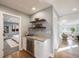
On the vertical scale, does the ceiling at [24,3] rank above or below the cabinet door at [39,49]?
above

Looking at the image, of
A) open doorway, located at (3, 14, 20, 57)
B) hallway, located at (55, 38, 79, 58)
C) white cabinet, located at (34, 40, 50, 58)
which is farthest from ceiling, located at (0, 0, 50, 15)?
hallway, located at (55, 38, 79, 58)

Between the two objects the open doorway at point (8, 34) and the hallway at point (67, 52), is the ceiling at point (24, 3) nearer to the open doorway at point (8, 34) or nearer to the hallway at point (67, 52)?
the open doorway at point (8, 34)

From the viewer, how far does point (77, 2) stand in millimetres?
1735

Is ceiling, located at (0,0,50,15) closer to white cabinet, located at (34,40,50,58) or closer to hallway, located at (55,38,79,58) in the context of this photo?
white cabinet, located at (34,40,50,58)

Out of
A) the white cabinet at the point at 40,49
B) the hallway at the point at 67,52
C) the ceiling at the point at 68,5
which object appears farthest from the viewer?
the hallway at the point at 67,52

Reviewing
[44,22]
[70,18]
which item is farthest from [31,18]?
[70,18]

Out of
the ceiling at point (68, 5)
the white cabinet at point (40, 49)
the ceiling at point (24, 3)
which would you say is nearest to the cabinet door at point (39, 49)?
the white cabinet at point (40, 49)

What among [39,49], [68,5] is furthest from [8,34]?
[68,5]

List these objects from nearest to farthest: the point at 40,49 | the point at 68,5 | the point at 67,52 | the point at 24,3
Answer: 1. the point at 68,5
2. the point at 40,49
3. the point at 24,3
4. the point at 67,52

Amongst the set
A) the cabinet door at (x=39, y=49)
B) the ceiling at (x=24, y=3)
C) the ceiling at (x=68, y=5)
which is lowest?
the cabinet door at (x=39, y=49)

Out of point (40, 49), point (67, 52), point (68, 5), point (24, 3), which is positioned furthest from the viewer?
point (67, 52)

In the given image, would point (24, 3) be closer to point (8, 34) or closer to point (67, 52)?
point (8, 34)

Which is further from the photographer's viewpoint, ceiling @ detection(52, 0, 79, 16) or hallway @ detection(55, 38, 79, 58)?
hallway @ detection(55, 38, 79, 58)

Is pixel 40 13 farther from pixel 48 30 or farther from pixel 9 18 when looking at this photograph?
pixel 9 18
